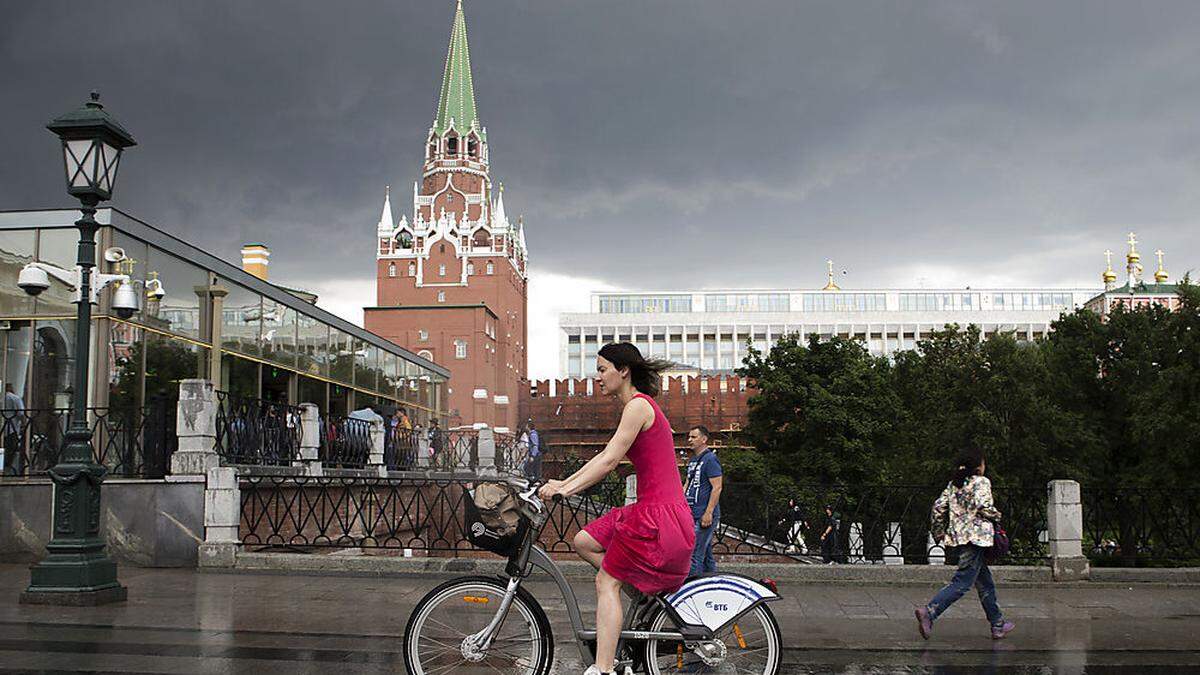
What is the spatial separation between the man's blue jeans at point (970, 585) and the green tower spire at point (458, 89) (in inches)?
4555

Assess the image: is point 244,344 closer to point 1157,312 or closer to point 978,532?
point 978,532

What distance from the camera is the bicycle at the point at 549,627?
5.64 metres

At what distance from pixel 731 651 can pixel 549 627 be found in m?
1.03

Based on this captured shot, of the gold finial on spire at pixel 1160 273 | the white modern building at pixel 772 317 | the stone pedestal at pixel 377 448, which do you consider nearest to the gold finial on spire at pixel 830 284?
the white modern building at pixel 772 317

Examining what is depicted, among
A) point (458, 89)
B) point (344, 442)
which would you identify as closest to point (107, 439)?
point (344, 442)

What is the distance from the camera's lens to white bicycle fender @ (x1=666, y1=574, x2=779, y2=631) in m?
5.67

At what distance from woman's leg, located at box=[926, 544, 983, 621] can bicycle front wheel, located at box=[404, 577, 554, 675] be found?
15.0 feet

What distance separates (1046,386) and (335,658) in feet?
145

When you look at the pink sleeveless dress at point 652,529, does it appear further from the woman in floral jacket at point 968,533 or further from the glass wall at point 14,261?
the glass wall at point 14,261

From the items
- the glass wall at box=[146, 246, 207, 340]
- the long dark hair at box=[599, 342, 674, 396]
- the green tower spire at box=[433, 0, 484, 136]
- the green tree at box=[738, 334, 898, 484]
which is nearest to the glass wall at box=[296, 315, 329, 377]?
the glass wall at box=[146, 246, 207, 340]

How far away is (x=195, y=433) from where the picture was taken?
14.8 meters

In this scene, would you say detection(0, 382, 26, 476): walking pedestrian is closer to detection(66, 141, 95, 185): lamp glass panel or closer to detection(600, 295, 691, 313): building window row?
detection(66, 141, 95, 185): lamp glass panel

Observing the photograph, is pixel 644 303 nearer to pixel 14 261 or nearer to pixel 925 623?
pixel 14 261

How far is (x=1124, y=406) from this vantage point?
46125 mm
